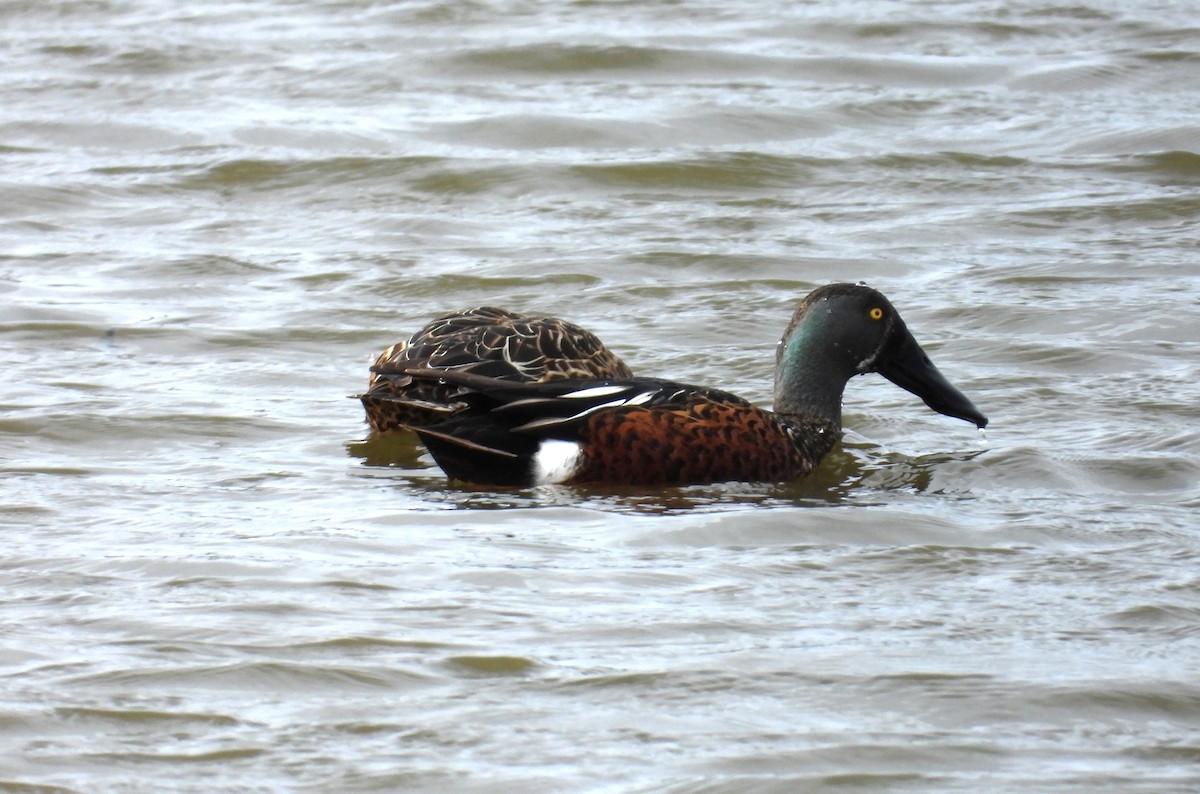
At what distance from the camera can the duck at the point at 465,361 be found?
23.0 feet

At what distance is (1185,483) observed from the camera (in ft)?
22.1

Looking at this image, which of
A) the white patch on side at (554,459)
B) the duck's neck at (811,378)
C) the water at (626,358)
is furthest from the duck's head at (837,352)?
the white patch on side at (554,459)

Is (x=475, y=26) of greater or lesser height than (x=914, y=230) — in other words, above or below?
above

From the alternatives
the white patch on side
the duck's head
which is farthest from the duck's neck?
the white patch on side

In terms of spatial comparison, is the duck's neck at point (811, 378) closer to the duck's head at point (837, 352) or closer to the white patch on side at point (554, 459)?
the duck's head at point (837, 352)

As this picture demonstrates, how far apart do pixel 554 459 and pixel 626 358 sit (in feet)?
6.41

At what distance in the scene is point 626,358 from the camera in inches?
339

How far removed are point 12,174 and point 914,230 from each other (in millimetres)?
5105

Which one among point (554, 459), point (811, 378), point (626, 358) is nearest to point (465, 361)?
point (554, 459)

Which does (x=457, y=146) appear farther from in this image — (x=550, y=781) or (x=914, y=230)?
(x=550, y=781)

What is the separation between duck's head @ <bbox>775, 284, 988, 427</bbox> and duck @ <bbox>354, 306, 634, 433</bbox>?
26.2 inches

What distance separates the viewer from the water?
15.0ft

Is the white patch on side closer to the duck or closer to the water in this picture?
the water

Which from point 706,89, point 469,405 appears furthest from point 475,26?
point 469,405
